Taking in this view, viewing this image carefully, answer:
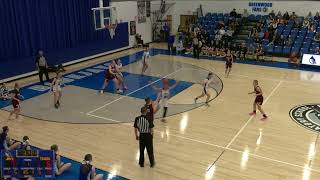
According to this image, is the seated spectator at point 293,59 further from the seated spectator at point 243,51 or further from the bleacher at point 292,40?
the seated spectator at point 243,51

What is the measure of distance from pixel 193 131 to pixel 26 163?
555 cm

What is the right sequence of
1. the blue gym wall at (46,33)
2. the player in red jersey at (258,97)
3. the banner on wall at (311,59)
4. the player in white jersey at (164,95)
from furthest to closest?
1. the banner on wall at (311,59)
2. the blue gym wall at (46,33)
3. the player in red jersey at (258,97)
4. the player in white jersey at (164,95)

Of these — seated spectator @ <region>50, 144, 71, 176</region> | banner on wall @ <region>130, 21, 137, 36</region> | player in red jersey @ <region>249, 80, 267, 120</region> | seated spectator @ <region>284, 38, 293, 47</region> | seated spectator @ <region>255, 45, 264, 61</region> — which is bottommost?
seated spectator @ <region>50, 144, 71, 176</region>

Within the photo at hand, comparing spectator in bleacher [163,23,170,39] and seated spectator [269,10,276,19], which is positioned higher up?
seated spectator [269,10,276,19]

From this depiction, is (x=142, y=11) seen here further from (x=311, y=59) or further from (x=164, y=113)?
(x=164, y=113)

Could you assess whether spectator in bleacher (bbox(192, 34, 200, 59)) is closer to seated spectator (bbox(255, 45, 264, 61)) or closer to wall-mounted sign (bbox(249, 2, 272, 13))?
seated spectator (bbox(255, 45, 264, 61))

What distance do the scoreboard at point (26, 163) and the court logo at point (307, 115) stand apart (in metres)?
8.51

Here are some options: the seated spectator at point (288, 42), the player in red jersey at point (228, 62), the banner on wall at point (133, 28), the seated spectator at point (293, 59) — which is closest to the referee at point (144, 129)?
the player in red jersey at point (228, 62)

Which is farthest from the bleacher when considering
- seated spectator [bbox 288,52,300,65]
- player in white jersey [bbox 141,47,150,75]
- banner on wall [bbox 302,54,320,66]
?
player in white jersey [bbox 141,47,150,75]

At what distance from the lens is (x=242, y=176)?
8797 mm

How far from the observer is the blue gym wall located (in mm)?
17203

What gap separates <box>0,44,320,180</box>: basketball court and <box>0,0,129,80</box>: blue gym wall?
3.55 meters

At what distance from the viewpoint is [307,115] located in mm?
12875

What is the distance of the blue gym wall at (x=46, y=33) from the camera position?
17203mm
